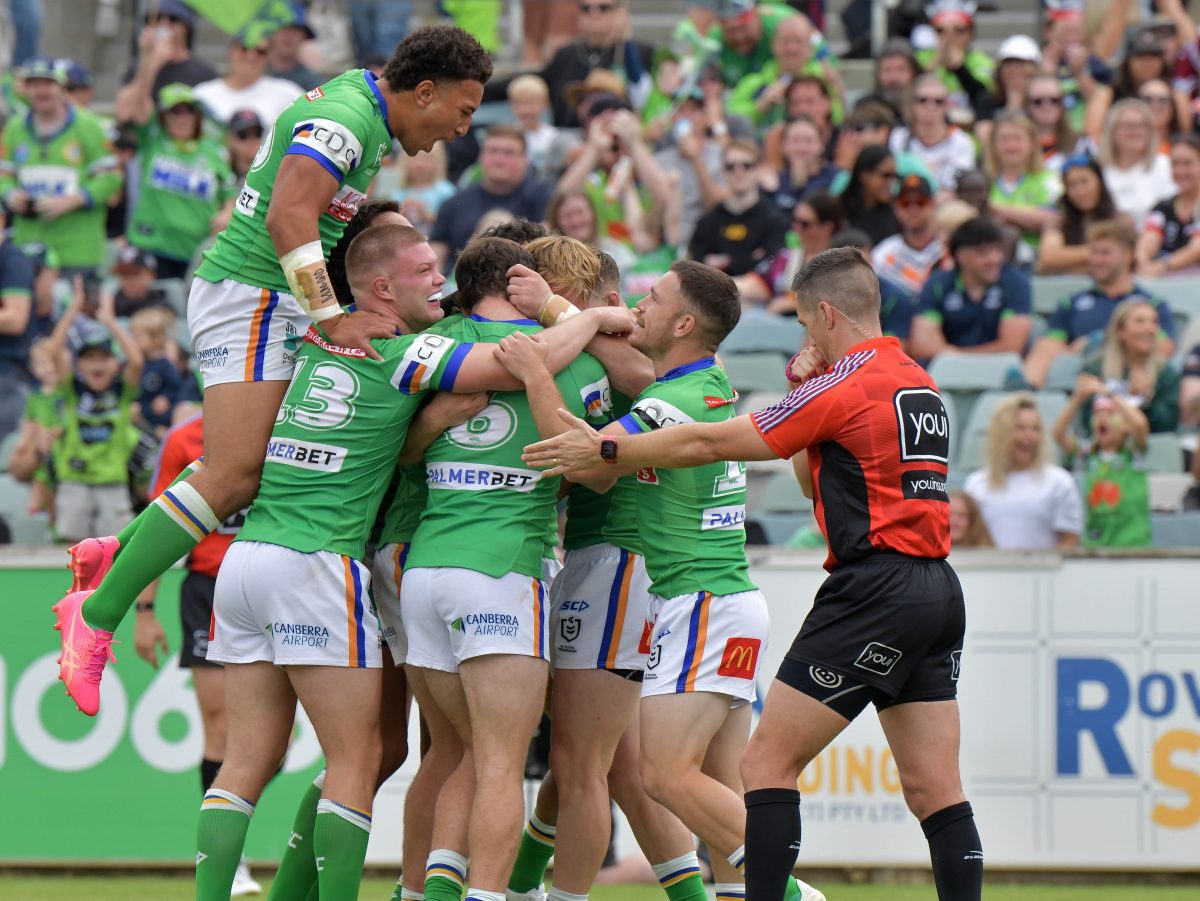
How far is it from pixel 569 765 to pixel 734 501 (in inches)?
42.2

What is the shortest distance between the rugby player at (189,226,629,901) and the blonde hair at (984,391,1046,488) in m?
4.35

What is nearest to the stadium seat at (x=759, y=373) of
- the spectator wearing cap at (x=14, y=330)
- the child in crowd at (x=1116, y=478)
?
the child in crowd at (x=1116, y=478)

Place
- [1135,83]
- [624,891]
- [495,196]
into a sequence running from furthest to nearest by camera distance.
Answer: [1135,83] < [495,196] < [624,891]

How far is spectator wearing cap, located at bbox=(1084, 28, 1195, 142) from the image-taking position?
13719 mm

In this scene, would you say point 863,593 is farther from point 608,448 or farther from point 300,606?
point 300,606

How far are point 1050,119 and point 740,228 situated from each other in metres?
2.69

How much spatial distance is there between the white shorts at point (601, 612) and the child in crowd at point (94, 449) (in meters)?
5.32

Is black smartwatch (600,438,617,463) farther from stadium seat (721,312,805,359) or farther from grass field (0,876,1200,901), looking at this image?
stadium seat (721,312,805,359)

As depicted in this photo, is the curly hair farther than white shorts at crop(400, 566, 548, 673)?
Yes

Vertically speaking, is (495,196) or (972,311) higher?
(495,196)

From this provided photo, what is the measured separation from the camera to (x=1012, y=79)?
14.2 metres

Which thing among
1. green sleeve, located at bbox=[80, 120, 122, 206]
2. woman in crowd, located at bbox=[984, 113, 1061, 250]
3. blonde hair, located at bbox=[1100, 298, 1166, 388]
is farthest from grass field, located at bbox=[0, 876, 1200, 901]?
green sleeve, located at bbox=[80, 120, 122, 206]

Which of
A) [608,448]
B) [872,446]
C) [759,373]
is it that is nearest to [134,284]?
[759,373]

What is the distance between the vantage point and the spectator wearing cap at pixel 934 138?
1349 cm
